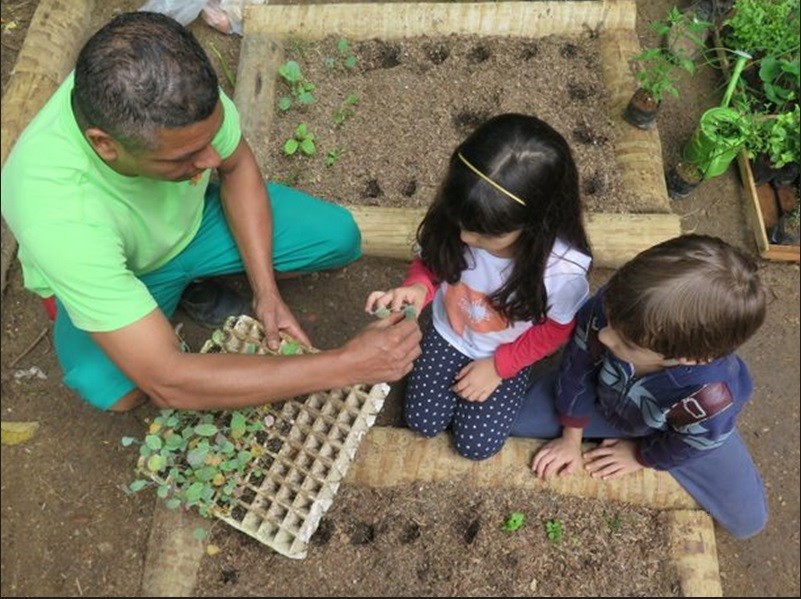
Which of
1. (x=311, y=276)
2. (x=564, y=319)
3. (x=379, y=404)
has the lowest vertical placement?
(x=311, y=276)

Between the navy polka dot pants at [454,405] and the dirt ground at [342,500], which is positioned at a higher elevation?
the navy polka dot pants at [454,405]

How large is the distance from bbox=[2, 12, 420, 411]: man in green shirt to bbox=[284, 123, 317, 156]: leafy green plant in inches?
24.1

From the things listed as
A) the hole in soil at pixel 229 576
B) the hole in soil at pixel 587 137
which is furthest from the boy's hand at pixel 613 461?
the hole in soil at pixel 587 137

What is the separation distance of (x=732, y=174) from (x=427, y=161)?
50.6 inches

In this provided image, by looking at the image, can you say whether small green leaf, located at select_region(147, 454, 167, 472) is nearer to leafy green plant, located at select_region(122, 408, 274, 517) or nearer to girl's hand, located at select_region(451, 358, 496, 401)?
leafy green plant, located at select_region(122, 408, 274, 517)

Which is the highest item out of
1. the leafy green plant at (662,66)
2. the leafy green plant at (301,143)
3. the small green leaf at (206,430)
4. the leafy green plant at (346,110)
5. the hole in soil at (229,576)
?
the leafy green plant at (662,66)

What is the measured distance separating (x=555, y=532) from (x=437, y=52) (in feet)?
6.47

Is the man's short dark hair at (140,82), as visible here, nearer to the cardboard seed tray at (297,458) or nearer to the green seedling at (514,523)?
the cardboard seed tray at (297,458)

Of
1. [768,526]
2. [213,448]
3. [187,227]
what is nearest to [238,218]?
[187,227]

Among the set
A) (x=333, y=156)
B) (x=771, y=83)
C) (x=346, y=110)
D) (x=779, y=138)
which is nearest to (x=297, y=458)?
(x=333, y=156)

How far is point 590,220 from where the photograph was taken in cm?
253

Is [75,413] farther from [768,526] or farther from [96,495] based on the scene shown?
[768,526]

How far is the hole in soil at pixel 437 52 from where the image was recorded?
3.00 meters

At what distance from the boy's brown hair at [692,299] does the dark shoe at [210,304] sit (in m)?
1.43
